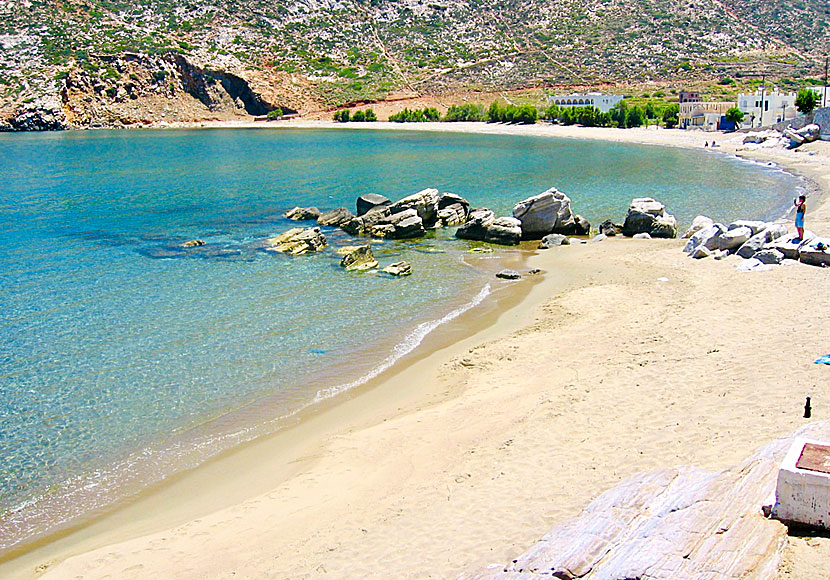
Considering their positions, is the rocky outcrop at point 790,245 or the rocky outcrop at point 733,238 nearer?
the rocky outcrop at point 790,245

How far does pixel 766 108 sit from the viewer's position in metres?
76.5

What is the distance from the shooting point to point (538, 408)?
12.1 metres

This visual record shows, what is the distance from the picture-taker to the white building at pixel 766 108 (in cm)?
7600

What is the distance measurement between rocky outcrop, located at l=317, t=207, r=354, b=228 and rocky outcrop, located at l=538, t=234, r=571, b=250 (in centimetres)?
931

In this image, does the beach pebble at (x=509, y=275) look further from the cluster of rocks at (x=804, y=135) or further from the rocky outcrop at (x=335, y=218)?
the cluster of rocks at (x=804, y=135)

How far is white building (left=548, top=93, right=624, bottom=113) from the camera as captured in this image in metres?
102

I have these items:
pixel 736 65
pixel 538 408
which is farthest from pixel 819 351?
pixel 736 65

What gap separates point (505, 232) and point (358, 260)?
6.88 metres

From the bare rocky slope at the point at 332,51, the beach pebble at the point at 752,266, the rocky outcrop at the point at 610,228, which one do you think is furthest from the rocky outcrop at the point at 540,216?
the bare rocky slope at the point at 332,51

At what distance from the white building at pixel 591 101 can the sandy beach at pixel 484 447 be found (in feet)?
299

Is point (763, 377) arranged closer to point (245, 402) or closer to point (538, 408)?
point (538, 408)

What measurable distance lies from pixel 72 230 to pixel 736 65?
Result: 115 meters

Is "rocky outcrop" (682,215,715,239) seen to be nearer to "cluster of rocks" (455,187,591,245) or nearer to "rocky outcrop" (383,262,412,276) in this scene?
"cluster of rocks" (455,187,591,245)

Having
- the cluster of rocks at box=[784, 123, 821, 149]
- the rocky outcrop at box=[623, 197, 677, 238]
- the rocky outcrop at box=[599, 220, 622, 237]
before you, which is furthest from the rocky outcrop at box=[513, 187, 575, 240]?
the cluster of rocks at box=[784, 123, 821, 149]
